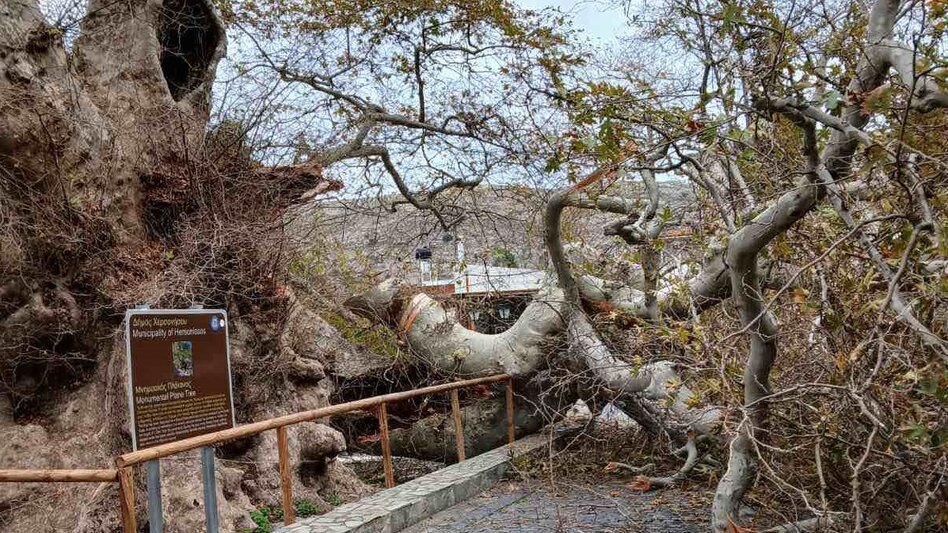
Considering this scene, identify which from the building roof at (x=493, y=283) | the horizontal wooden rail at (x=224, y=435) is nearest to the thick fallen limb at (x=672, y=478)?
the horizontal wooden rail at (x=224, y=435)

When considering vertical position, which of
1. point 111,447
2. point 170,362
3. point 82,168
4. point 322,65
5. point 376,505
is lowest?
point 376,505

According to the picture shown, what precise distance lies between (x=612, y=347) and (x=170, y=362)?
17.8ft

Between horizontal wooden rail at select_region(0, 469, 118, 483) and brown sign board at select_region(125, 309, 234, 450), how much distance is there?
20 centimetres

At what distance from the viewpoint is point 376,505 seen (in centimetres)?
611

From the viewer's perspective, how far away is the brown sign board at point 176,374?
4230mm

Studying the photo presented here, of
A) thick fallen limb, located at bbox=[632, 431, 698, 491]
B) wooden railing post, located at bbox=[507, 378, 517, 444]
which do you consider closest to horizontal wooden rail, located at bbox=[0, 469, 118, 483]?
thick fallen limb, located at bbox=[632, 431, 698, 491]

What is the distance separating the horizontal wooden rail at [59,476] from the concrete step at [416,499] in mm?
1588

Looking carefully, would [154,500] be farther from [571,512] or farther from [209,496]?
[571,512]

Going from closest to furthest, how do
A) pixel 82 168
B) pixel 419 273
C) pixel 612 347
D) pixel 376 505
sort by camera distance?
pixel 376 505 < pixel 82 168 < pixel 612 347 < pixel 419 273

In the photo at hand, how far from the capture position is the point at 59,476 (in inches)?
159

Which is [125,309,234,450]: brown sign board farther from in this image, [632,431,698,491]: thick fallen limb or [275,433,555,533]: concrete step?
[632,431,698,491]: thick fallen limb

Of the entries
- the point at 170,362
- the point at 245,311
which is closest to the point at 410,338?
the point at 245,311

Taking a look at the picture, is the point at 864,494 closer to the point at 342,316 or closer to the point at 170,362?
the point at 170,362

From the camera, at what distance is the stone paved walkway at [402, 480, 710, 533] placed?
5.94 metres
